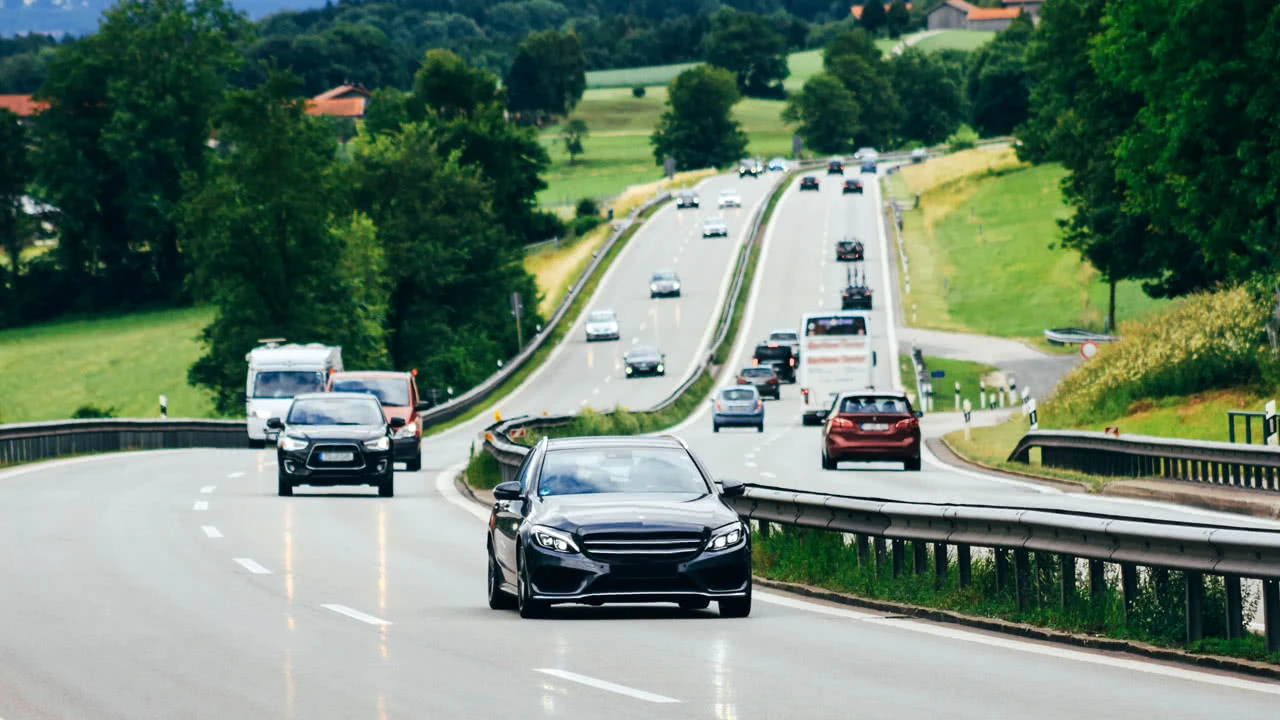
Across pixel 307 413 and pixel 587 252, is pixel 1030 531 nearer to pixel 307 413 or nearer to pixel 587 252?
pixel 307 413

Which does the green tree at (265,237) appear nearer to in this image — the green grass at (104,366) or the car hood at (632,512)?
the green grass at (104,366)

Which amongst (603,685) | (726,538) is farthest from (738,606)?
(603,685)

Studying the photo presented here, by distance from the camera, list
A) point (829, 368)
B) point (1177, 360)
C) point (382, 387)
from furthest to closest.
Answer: point (829, 368) → point (1177, 360) → point (382, 387)

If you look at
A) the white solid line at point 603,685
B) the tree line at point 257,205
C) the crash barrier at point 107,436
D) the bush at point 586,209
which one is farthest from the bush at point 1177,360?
the bush at point 586,209

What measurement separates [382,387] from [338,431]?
994 cm

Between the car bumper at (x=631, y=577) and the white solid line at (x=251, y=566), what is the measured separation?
4592 millimetres

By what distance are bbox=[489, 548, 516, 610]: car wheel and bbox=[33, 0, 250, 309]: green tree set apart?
101927 mm

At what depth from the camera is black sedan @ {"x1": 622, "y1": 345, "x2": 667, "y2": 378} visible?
78938mm

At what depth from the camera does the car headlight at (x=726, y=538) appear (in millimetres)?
13836

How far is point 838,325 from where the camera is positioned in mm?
61656

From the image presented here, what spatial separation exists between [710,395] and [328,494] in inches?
1714

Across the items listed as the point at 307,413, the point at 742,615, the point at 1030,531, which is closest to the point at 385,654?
the point at 742,615

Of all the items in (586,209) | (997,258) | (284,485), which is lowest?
(284,485)

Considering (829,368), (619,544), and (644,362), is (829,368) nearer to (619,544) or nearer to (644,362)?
(644,362)
